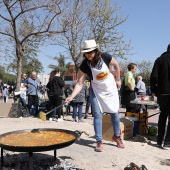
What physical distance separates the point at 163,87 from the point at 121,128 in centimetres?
130

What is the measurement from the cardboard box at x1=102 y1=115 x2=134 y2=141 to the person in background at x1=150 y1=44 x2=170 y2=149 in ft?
2.64

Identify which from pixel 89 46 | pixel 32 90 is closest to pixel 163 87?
pixel 89 46

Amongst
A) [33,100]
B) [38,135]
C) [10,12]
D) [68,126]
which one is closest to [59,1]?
[10,12]

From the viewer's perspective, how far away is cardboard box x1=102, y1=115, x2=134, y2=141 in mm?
5672

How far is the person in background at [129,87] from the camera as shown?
22.7ft

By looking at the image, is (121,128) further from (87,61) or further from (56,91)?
(56,91)

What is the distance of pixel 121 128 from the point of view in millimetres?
5719

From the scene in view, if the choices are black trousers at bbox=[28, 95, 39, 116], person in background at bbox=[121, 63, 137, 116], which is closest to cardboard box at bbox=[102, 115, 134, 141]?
person in background at bbox=[121, 63, 137, 116]

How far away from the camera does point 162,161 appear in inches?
174

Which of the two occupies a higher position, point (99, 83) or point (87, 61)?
point (87, 61)

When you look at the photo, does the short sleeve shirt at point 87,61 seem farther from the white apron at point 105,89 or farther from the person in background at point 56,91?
the person in background at point 56,91

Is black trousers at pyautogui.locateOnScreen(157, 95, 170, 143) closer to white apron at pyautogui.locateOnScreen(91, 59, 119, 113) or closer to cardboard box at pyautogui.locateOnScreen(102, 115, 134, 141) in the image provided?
cardboard box at pyautogui.locateOnScreen(102, 115, 134, 141)

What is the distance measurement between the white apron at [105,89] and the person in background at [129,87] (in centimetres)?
217

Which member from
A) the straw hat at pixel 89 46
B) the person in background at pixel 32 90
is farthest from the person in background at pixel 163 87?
the person in background at pixel 32 90
